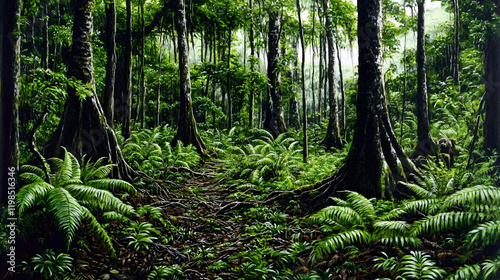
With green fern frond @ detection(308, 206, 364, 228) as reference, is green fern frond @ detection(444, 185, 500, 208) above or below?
above

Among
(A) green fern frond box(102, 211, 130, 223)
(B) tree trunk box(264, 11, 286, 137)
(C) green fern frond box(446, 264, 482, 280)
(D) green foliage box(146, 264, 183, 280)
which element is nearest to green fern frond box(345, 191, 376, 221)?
(C) green fern frond box(446, 264, 482, 280)

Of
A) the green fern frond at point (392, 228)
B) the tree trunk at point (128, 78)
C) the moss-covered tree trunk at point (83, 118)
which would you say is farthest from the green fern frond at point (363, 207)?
the tree trunk at point (128, 78)

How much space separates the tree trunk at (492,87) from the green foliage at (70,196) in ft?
21.0

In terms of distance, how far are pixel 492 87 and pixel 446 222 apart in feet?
9.76

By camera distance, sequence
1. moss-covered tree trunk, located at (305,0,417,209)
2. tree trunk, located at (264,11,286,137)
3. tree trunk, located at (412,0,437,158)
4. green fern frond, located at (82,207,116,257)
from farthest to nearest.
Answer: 1. tree trunk, located at (264,11,286,137)
2. tree trunk, located at (412,0,437,158)
3. moss-covered tree trunk, located at (305,0,417,209)
4. green fern frond, located at (82,207,116,257)

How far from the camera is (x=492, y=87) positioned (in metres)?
5.68

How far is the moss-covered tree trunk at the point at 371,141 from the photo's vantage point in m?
6.29

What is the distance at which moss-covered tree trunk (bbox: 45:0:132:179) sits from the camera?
6.77 meters

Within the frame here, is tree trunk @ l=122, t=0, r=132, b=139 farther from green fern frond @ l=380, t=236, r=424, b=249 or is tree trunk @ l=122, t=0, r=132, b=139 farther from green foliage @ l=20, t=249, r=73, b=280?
green fern frond @ l=380, t=236, r=424, b=249

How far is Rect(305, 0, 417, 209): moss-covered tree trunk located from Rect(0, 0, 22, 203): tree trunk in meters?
5.20

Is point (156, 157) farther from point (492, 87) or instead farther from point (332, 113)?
point (332, 113)

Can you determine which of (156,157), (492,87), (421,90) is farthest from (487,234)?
(156,157)

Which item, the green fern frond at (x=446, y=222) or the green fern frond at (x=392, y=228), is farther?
the green fern frond at (x=392, y=228)

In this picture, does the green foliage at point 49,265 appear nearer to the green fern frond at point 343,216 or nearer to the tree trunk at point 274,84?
the green fern frond at point 343,216
